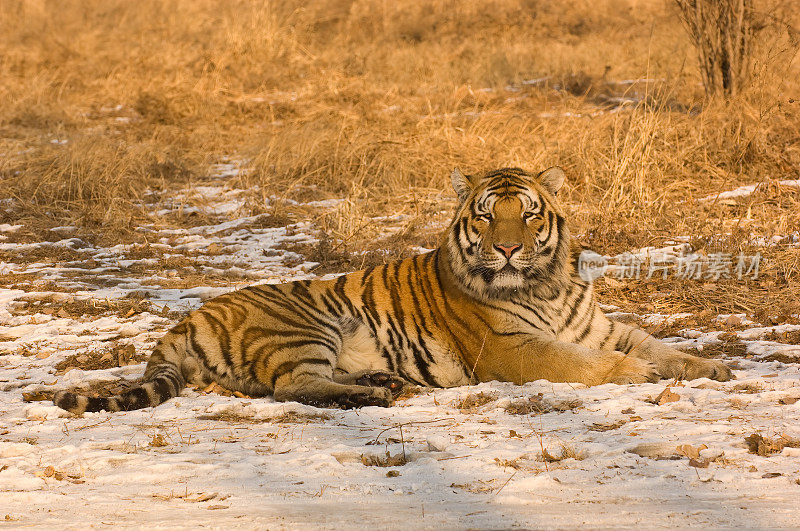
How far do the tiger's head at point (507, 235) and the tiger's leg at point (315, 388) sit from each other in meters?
0.87

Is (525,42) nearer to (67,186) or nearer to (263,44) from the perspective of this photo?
(263,44)

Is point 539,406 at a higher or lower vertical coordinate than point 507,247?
lower

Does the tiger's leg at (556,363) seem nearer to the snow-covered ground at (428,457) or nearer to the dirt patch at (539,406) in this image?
the snow-covered ground at (428,457)

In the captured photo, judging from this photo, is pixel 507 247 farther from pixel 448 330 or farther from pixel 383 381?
pixel 383 381

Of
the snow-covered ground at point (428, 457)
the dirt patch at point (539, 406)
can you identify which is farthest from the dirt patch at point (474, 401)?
the dirt patch at point (539, 406)

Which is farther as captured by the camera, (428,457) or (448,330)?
(448,330)

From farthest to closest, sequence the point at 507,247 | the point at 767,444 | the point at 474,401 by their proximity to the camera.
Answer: the point at 507,247 < the point at 474,401 < the point at 767,444

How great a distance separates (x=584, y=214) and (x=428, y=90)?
621cm

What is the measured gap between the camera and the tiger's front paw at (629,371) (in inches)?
171

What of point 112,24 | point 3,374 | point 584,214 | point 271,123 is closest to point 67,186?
point 271,123

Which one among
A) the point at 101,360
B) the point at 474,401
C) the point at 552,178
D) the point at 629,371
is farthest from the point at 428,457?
the point at 101,360

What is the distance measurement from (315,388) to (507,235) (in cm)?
131

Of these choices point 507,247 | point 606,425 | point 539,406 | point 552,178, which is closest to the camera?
point 606,425

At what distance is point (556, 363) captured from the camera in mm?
4414
